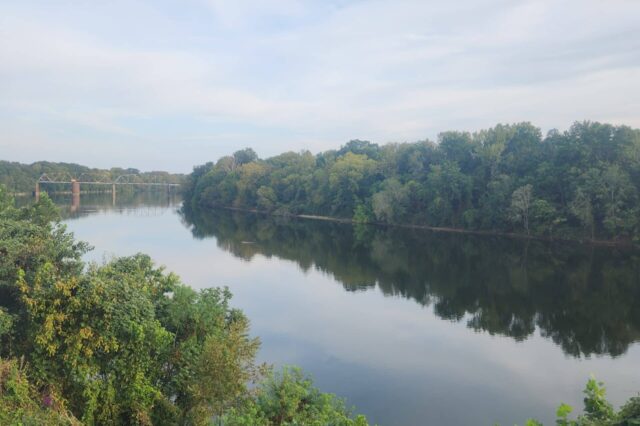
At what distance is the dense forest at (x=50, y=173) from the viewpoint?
8706 centimetres

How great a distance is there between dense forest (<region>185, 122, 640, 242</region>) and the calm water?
331 cm

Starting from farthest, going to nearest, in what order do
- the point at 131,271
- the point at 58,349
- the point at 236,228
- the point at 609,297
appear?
the point at 236,228
the point at 609,297
the point at 131,271
the point at 58,349

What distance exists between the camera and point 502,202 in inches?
1665

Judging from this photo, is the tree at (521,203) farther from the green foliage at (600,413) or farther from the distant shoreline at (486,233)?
the green foliage at (600,413)

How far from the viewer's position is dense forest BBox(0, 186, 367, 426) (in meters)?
7.59

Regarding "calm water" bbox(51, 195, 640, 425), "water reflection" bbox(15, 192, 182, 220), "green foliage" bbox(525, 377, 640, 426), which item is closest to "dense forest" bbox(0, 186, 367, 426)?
"green foliage" bbox(525, 377, 640, 426)

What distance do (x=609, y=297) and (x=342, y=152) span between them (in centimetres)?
6222

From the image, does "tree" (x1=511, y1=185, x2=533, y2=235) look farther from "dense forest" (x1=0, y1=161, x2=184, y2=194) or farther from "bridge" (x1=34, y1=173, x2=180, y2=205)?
"dense forest" (x1=0, y1=161, x2=184, y2=194)

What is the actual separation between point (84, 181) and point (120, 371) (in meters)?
118

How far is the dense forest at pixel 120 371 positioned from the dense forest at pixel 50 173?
76.8m

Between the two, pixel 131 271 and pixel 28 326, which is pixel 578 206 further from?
Result: pixel 28 326

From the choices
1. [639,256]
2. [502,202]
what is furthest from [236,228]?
[639,256]

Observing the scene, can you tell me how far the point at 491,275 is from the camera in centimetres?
2761

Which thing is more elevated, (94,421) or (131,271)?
(131,271)
